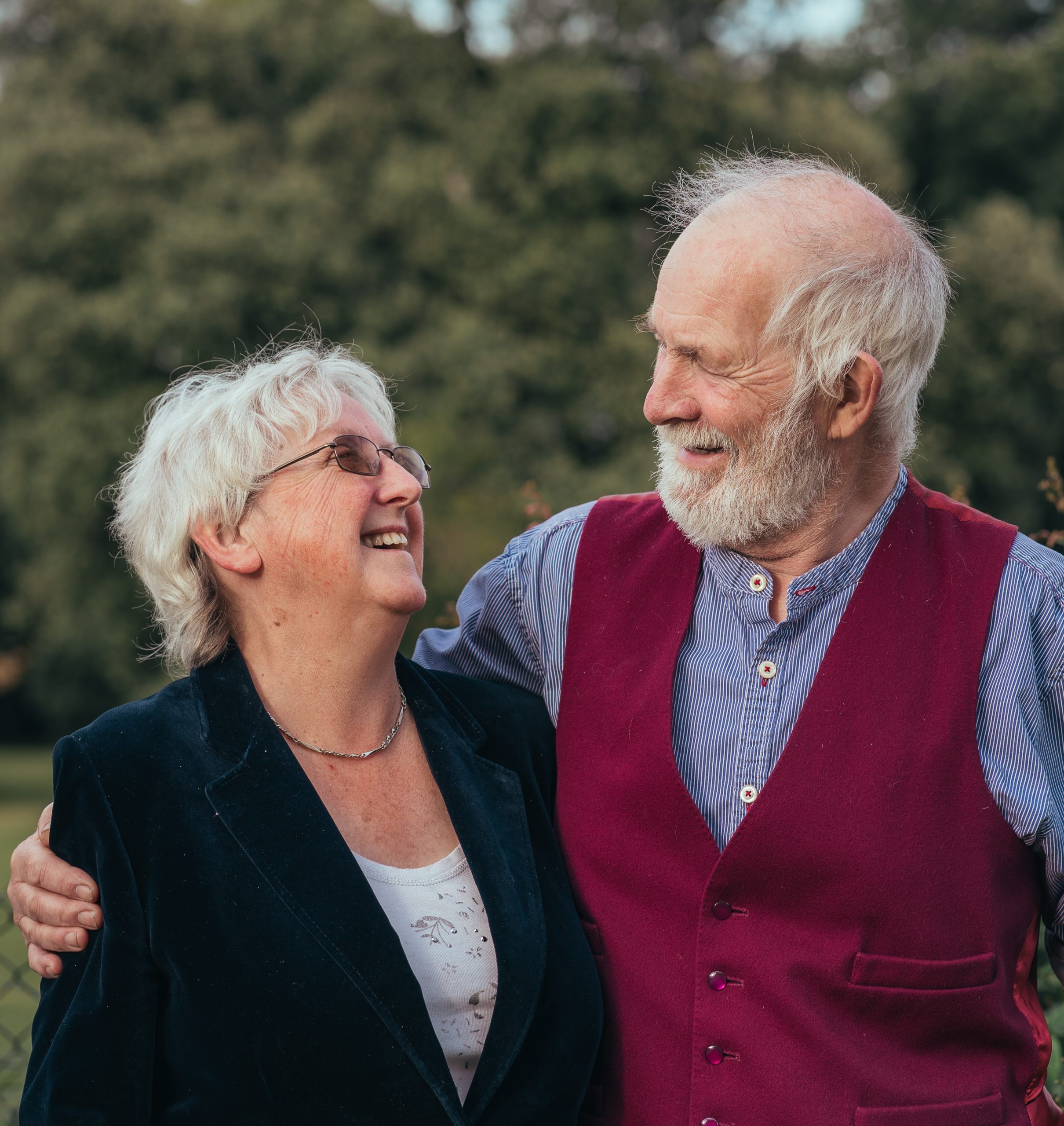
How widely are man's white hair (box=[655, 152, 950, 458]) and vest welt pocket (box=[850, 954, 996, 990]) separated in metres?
1.02

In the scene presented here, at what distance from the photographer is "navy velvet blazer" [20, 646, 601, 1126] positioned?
2.11 m

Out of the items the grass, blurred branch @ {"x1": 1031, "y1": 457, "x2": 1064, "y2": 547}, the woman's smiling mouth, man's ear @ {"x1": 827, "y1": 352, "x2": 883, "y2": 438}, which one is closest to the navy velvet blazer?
the woman's smiling mouth

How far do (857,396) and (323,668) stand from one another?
1205mm

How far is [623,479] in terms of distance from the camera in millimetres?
12289

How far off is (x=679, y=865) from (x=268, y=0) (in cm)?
1757

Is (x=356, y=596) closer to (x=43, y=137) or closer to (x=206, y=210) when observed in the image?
(x=206, y=210)

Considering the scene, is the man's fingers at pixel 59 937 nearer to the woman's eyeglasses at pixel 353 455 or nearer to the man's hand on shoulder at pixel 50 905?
the man's hand on shoulder at pixel 50 905

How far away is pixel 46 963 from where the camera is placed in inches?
85.6

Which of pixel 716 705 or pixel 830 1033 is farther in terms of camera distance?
pixel 716 705

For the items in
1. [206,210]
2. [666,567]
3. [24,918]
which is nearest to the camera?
[24,918]

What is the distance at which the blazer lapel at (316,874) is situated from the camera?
2.16 m

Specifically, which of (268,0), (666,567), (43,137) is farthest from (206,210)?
(666,567)

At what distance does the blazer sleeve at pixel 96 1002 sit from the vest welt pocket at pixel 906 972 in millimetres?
1243

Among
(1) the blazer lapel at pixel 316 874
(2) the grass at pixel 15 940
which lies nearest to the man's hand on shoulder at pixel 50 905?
(1) the blazer lapel at pixel 316 874
